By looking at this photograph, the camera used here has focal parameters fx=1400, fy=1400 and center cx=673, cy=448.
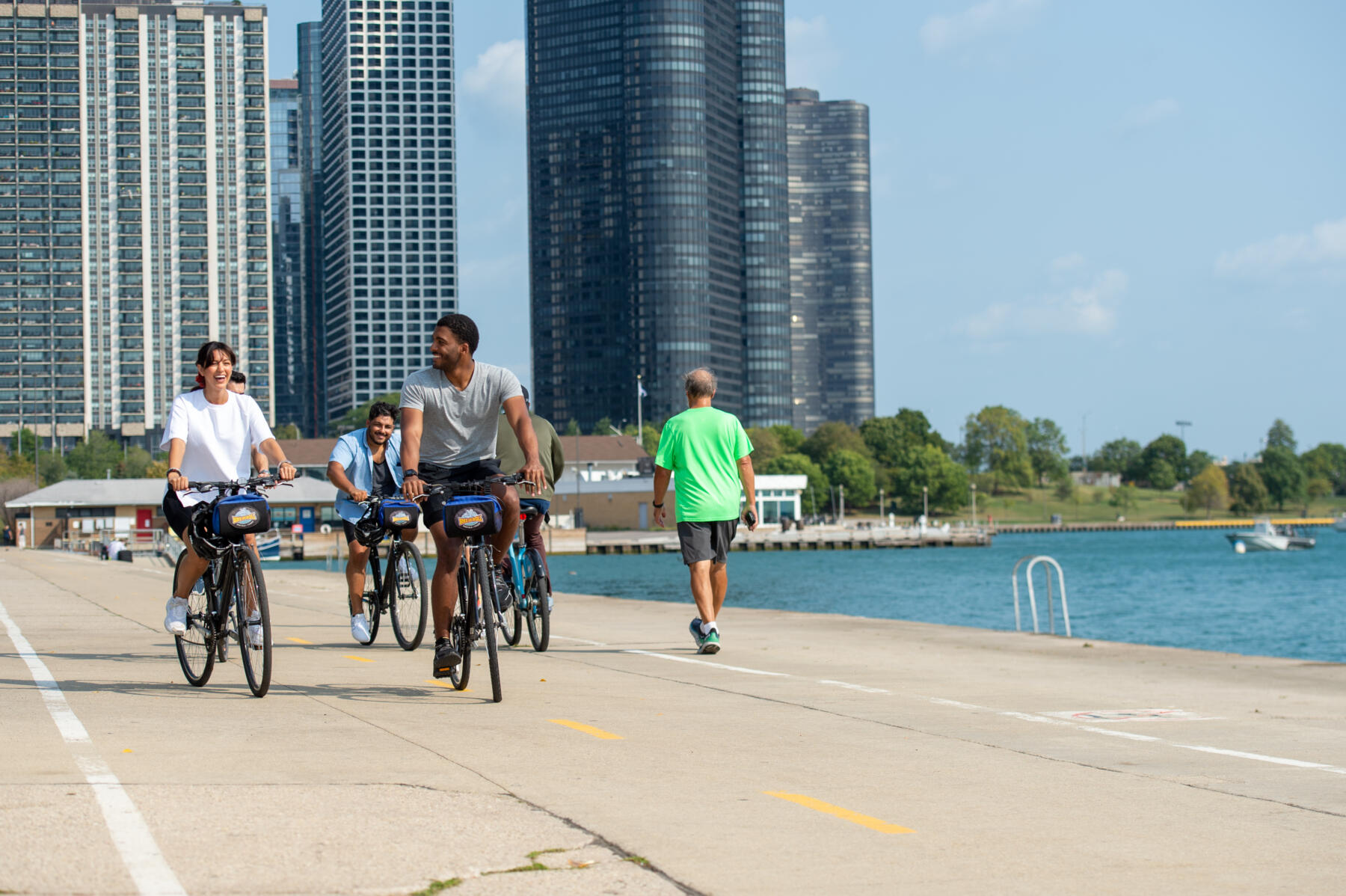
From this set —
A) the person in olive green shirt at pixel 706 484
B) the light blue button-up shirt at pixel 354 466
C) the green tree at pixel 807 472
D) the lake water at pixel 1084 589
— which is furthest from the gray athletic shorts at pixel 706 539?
the green tree at pixel 807 472

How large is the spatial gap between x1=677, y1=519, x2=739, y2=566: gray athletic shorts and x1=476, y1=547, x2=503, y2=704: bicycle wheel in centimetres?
310

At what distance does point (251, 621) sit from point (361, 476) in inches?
140

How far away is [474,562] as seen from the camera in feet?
25.2

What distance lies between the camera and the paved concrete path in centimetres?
402

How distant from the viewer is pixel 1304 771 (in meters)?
6.00

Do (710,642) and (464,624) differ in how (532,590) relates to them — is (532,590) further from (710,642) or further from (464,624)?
(464,624)

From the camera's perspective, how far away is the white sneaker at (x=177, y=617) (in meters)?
8.18

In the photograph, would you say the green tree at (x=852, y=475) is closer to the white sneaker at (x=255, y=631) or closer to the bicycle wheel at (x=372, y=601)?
the bicycle wheel at (x=372, y=601)

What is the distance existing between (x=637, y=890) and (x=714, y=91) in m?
201

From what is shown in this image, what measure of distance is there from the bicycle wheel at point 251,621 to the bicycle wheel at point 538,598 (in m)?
2.98

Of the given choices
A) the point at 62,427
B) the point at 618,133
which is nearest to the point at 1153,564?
the point at 618,133

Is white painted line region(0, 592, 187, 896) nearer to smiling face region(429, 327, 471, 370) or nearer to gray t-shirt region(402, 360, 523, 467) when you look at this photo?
gray t-shirt region(402, 360, 523, 467)

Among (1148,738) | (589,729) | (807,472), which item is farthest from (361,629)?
(807,472)

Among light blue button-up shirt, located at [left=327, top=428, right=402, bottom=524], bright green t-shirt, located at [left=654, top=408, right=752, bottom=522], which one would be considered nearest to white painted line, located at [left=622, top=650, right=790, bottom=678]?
bright green t-shirt, located at [left=654, top=408, right=752, bottom=522]
